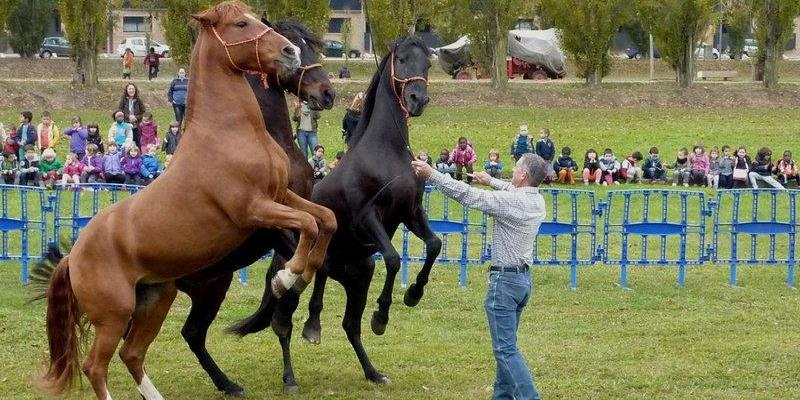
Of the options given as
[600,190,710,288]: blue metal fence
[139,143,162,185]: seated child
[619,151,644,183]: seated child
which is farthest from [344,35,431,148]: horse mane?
[619,151,644,183]: seated child

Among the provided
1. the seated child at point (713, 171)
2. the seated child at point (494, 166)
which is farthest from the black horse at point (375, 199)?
the seated child at point (713, 171)

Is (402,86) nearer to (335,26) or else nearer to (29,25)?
(29,25)

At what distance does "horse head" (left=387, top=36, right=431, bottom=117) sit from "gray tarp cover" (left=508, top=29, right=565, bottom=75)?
37323mm

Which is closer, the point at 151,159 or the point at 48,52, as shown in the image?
the point at 151,159

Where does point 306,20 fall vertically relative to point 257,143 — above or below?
above

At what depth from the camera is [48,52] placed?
56781 mm

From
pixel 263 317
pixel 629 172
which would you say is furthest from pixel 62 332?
pixel 629 172

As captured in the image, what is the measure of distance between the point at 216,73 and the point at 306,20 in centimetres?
2709

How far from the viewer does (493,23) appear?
38.0 meters

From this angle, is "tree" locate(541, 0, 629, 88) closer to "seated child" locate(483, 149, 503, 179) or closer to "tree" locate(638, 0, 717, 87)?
"tree" locate(638, 0, 717, 87)

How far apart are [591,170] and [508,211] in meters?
Result: 15.5

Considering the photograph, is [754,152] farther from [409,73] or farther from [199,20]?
[199,20]

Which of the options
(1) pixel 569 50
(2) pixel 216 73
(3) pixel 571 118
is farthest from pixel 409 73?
(1) pixel 569 50

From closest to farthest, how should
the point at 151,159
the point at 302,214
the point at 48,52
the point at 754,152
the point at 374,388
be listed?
the point at 302,214
the point at 374,388
the point at 151,159
the point at 754,152
the point at 48,52
